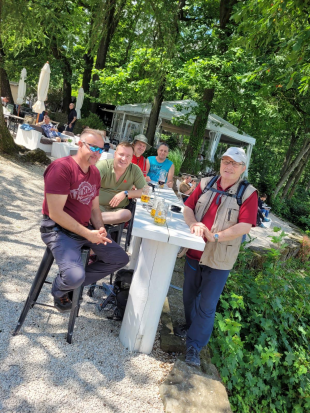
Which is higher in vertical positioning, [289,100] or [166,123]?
[289,100]

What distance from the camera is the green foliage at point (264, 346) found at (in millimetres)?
3287

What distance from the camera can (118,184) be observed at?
3.94m

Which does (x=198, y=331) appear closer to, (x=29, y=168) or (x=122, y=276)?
(x=122, y=276)

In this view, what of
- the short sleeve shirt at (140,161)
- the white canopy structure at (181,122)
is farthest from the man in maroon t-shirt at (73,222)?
the white canopy structure at (181,122)

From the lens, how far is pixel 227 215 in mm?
2707

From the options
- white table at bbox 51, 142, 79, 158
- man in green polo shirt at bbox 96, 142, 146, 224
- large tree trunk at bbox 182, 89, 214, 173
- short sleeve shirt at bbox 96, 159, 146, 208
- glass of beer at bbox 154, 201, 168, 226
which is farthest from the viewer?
large tree trunk at bbox 182, 89, 214, 173

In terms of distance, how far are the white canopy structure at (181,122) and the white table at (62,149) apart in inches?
97.2

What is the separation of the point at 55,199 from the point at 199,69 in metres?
8.25

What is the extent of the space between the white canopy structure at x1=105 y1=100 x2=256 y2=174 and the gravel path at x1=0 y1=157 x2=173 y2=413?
8.11 metres

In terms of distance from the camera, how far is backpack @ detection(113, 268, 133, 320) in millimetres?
3064

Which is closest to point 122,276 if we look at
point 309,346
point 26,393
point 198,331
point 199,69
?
point 198,331

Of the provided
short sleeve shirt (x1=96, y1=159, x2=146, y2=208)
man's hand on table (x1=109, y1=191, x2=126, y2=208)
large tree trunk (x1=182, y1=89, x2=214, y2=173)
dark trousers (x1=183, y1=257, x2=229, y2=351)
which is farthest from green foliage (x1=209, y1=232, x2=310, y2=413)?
large tree trunk (x1=182, y1=89, x2=214, y2=173)

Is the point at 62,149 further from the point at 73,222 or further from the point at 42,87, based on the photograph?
the point at 73,222

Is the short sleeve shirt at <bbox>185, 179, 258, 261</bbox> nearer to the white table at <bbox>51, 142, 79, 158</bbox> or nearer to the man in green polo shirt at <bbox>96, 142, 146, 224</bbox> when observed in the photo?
the man in green polo shirt at <bbox>96, 142, 146, 224</bbox>
